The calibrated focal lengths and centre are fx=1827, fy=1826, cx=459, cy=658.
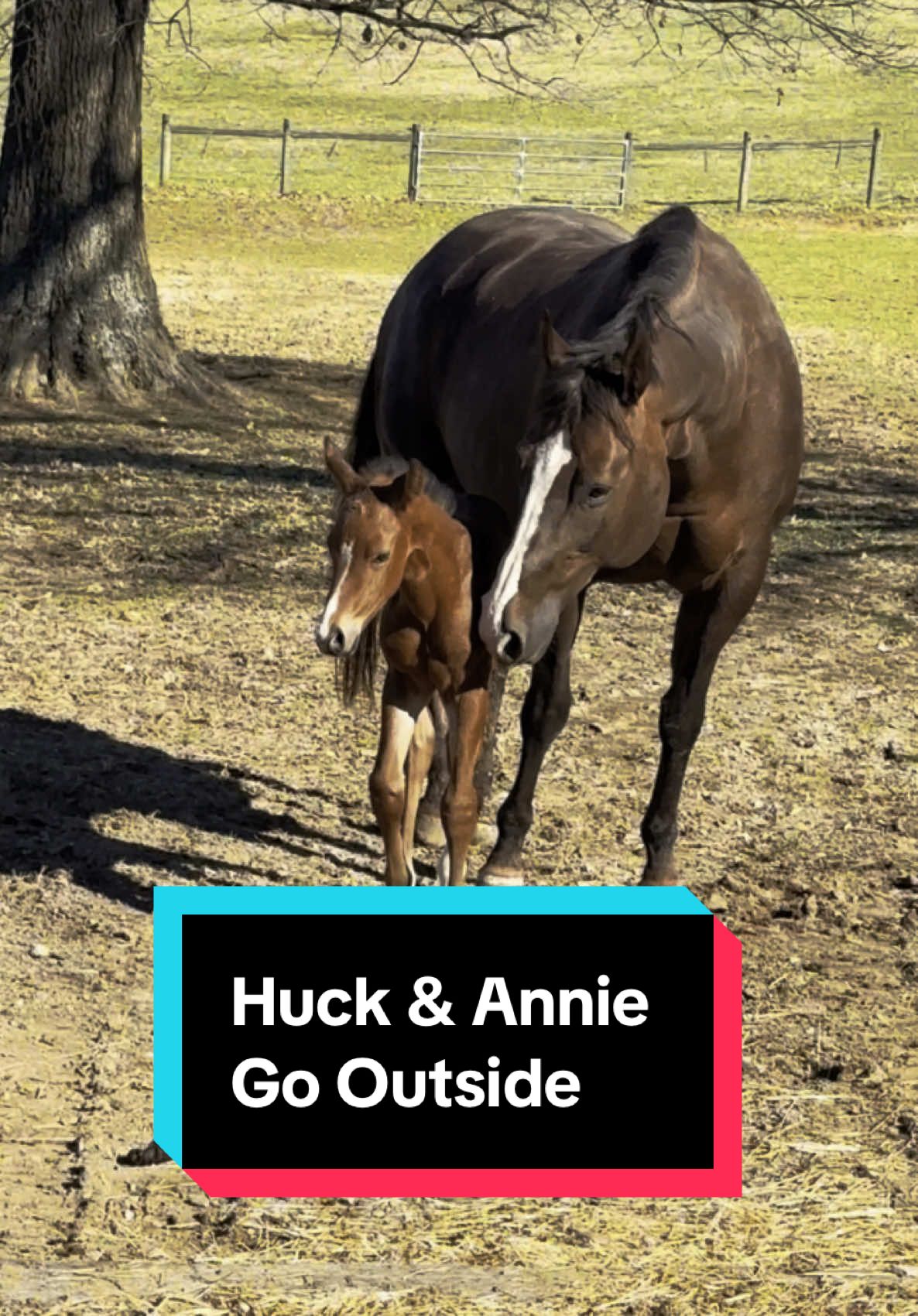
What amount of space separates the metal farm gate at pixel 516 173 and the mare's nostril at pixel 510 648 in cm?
2677

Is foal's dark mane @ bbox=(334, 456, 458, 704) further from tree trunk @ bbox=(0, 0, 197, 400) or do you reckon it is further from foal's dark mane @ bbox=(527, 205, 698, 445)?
tree trunk @ bbox=(0, 0, 197, 400)

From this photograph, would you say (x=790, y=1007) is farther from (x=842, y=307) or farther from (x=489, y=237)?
(x=842, y=307)

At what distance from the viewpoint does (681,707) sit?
18.4 ft

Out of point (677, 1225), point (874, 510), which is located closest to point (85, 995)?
point (677, 1225)

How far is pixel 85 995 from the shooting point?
475 cm

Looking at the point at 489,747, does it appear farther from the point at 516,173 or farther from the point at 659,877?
the point at 516,173

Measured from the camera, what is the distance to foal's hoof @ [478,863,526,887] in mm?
5602

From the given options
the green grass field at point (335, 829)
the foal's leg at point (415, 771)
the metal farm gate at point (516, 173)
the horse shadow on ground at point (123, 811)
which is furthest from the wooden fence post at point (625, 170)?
the foal's leg at point (415, 771)

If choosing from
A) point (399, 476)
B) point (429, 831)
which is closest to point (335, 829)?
point (429, 831)

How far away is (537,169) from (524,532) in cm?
3240

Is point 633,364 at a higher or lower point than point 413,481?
higher

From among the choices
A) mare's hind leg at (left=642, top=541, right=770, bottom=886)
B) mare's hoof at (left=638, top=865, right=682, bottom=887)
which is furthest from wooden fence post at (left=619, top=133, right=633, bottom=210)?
mare's hoof at (left=638, top=865, right=682, bottom=887)

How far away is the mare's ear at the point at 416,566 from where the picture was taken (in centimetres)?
457

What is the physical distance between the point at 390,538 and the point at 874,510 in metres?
6.85
